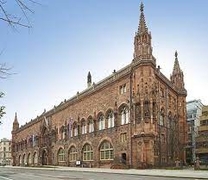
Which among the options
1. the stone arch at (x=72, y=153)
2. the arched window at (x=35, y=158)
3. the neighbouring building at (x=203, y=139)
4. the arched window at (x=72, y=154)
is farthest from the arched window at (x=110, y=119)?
the arched window at (x=35, y=158)

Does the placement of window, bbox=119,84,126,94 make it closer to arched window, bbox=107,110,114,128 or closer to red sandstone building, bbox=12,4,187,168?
red sandstone building, bbox=12,4,187,168

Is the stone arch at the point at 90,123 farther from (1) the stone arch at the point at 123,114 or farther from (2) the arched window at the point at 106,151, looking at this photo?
(1) the stone arch at the point at 123,114

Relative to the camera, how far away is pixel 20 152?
11081cm

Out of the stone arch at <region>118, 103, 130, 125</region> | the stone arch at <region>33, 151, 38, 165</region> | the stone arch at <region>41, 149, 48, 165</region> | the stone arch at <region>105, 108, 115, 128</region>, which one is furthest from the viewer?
the stone arch at <region>33, 151, 38, 165</region>

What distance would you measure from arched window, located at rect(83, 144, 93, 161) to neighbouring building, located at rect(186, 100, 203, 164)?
21640mm

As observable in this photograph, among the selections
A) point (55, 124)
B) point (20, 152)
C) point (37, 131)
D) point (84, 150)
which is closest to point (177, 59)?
point (84, 150)

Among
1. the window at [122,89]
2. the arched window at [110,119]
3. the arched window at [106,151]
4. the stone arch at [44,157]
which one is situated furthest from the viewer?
the stone arch at [44,157]

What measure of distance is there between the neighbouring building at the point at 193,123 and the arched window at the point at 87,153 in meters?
21.6

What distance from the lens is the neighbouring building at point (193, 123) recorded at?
7875 centimetres

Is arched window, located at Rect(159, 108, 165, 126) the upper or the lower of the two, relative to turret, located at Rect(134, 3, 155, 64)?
lower

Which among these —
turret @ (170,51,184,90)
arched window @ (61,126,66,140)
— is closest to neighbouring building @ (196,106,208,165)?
turret @ (170,51,184,90)

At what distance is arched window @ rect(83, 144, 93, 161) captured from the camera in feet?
208

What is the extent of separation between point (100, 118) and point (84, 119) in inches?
240

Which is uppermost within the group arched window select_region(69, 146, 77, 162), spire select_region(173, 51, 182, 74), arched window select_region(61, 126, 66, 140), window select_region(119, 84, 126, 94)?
spire select_region(173, 51, 182, 74)
